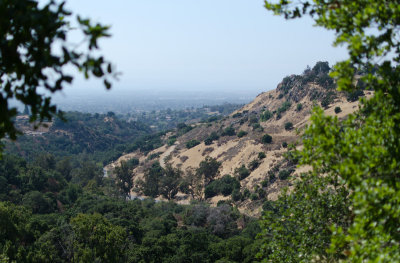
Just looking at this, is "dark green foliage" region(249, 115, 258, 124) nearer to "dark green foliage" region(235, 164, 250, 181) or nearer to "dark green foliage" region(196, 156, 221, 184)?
"dark green foliage" region(196, 156, 221, 184)

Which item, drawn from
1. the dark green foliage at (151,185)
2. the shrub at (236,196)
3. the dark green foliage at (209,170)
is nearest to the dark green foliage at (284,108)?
the dark green foliage at (209,170)

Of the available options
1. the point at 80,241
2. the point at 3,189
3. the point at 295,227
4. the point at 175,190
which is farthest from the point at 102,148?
the point at 295,227

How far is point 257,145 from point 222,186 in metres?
14.1

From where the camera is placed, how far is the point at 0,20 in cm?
401

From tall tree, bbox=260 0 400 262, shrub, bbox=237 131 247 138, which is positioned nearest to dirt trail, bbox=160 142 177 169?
shrub, bbox=237 131 247 138

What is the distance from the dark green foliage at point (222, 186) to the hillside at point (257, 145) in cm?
39

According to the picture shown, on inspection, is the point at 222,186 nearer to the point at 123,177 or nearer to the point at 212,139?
the point at 123,177

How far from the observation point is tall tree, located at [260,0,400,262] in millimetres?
4711

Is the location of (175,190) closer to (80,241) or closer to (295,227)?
(80,241)

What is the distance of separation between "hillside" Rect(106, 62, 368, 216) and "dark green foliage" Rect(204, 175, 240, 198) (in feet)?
1.29

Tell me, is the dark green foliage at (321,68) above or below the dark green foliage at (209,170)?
above

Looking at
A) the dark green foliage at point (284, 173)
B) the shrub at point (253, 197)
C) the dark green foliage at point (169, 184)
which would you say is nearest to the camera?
the dark green foliage at point (284, 173)

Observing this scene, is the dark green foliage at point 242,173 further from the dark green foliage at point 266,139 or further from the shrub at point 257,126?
the shrub at point 257,126

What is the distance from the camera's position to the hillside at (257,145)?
50.4 m
